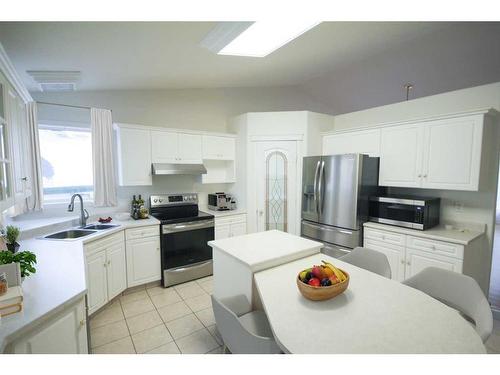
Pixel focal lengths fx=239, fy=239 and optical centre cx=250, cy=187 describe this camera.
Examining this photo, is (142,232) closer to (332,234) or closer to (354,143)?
(332,234)

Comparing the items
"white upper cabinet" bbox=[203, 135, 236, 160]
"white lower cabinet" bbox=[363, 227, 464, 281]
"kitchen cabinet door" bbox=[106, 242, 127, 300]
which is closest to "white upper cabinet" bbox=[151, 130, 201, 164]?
"white upper cabinet" bbox=[203, 135, 236, 160]

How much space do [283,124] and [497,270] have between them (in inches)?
147

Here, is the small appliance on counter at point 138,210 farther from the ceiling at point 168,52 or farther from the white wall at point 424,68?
the white wall at point 424,68

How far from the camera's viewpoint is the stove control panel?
335 centimetres

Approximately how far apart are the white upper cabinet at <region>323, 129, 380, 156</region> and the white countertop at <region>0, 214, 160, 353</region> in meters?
3.15

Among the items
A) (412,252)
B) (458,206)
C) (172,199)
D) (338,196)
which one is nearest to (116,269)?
(172,199)

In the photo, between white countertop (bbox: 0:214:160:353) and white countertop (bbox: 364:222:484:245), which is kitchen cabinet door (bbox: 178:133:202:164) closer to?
white countertop (bbox: 0:214:160:353)

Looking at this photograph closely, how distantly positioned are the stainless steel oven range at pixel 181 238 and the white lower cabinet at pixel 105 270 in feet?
1.54

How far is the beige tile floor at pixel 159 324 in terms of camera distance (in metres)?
2.00

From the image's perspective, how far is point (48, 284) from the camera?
138 cm

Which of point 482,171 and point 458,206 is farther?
point 458,206

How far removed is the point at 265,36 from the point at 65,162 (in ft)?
9.22

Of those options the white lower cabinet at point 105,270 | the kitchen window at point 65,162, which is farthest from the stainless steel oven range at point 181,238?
the kitchen window at point 65,162
